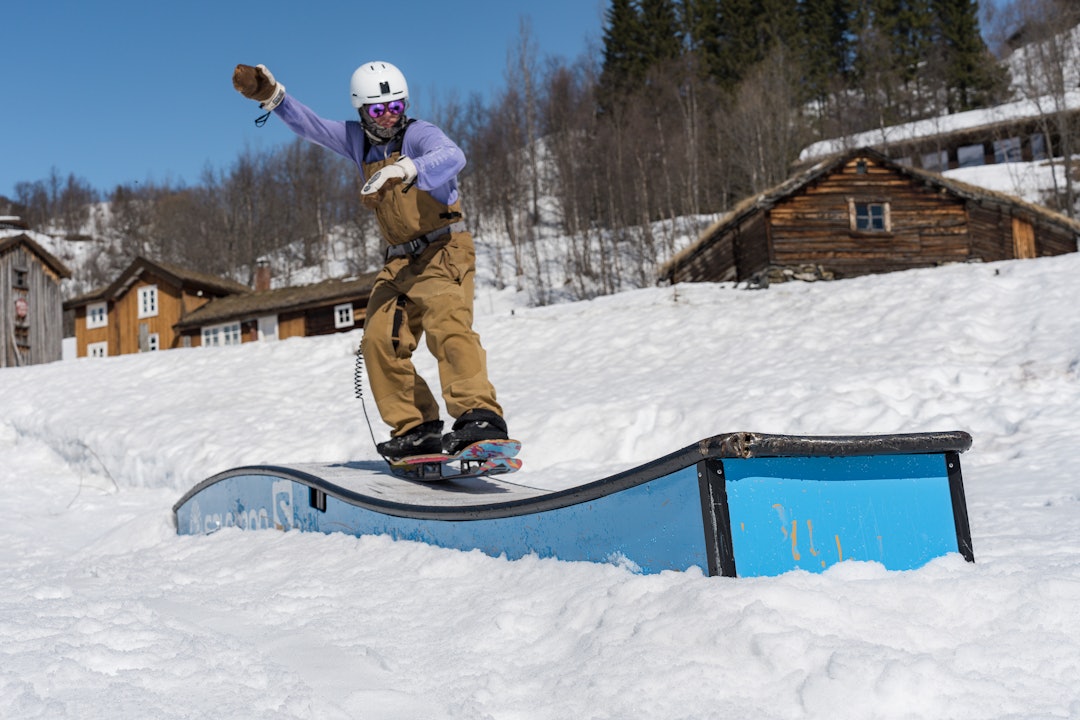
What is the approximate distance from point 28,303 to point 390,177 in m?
22.8

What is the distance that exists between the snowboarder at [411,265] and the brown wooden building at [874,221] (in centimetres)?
1673

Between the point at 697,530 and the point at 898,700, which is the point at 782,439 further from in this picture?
the point at 898,700

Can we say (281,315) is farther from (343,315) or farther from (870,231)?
(870,231)

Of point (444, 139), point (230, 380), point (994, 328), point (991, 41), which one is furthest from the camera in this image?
point (991, 41)

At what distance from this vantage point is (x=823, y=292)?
13242 mm

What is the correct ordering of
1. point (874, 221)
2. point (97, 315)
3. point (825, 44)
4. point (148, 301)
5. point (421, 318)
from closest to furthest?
point (421, 318) < point (874, 221) < point (148, 301) < point (97, 315) < point (825, 44)

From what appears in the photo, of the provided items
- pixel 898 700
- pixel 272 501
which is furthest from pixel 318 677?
pixel 272 501

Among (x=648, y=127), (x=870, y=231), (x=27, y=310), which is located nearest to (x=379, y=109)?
(x=870, y=231)

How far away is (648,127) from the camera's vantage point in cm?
4212

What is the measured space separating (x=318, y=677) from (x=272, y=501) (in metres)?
2.64

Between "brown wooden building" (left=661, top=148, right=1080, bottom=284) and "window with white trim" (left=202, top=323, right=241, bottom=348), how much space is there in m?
19.7

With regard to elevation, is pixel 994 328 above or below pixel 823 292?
below

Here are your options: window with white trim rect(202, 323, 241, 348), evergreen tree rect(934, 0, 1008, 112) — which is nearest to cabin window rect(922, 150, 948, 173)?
evergreen tree rect(934, 0, 1008, 112)

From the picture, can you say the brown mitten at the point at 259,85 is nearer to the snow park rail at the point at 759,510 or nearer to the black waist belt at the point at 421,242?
the black waist belt at the point at 421,242
